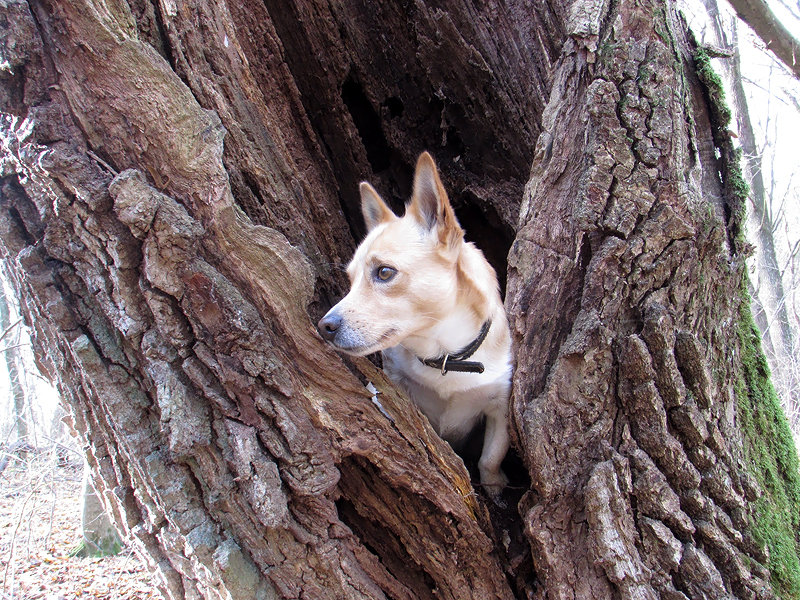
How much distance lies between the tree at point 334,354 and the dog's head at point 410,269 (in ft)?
0.57

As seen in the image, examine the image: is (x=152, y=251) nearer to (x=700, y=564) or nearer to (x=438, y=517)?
(x=438, y=517)

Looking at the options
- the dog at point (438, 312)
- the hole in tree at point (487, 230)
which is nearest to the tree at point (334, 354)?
the dog at point (438, 312)

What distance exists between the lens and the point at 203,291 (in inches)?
61.6

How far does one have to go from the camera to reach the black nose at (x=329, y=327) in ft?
6.01

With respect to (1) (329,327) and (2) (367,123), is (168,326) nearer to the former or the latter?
(1) (329,327)

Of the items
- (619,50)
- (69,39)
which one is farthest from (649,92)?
(69,39)

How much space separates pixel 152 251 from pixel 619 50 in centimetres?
175

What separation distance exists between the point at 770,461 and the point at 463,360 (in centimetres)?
122

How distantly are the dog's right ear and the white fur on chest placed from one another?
25.5 inches

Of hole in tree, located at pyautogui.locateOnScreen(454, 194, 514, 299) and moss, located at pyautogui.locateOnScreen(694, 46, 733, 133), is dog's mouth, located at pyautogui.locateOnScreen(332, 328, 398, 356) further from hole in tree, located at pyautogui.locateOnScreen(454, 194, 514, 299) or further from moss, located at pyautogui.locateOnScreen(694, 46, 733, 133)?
moss, located at pyautogui.locateOnScreen(694, 46, 733, 133)

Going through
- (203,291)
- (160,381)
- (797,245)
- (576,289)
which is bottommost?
(797,245)

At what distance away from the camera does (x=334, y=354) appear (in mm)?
1759

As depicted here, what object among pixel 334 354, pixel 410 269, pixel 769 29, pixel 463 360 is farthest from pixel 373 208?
pixel 769 29

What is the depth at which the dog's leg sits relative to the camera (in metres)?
2.28
